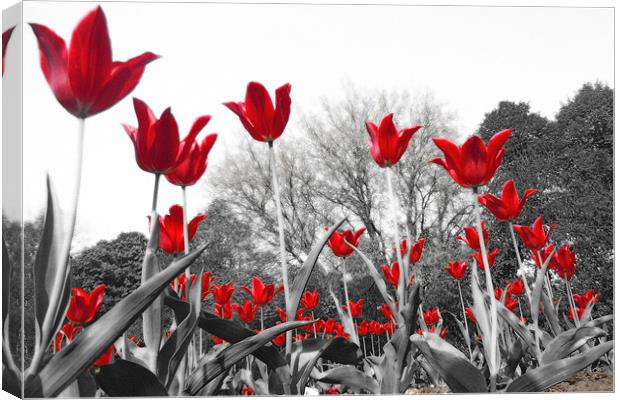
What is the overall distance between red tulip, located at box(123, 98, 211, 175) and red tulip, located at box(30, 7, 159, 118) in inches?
3.5

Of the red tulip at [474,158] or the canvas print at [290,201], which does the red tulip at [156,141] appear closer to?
the canvas print at [290,201]

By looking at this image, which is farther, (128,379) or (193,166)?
(193,166)

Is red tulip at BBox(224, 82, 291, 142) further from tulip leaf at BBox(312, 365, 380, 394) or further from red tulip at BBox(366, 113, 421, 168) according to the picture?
tulip leaf at BBox(312, 365, 380, 394)

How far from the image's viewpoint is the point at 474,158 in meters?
1.31

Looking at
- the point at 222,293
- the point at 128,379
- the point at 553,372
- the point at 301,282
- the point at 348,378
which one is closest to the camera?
the point at 128,379

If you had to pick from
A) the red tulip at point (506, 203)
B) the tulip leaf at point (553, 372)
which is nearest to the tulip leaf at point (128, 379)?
the tulip leaf at point (553, 372)

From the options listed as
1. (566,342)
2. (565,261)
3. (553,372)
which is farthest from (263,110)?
(565,261)

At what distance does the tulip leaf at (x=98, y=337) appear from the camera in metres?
0.77

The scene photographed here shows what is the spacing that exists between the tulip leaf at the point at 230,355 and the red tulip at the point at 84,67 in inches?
18.5

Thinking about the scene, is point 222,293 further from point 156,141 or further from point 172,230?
point 156,141

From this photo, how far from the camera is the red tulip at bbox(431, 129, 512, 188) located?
130 cm

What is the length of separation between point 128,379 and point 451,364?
0.68 metres

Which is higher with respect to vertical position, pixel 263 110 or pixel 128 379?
pixel 263 110

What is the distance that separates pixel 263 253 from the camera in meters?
5.53
